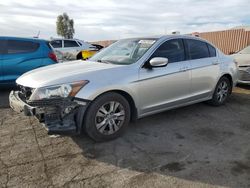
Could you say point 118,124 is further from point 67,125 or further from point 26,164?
point 26,164

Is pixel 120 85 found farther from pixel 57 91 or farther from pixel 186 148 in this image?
pixel 186 148

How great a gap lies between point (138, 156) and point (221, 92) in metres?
3.19

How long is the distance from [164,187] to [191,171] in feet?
1.63

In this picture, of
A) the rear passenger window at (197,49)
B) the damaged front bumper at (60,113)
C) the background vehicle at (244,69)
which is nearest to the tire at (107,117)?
the damaged front bumper at (60,113)

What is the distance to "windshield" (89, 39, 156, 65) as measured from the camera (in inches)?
177

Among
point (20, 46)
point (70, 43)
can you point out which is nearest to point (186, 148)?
point (20, 46)

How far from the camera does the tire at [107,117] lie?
3.80 metres

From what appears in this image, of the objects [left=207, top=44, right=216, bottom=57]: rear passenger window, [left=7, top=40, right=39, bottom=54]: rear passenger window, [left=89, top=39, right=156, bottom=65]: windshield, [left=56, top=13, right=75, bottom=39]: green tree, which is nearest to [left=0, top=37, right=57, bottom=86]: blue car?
[left=7, top=40, right=39, bottom=54]: rear passenger window

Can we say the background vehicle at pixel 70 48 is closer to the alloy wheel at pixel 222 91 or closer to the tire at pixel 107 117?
the alloy wheel at pixel 222 91

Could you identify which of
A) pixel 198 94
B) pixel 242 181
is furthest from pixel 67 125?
pixel 198 94

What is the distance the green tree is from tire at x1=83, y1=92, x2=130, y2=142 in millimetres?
58755

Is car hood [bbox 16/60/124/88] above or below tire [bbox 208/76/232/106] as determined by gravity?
above

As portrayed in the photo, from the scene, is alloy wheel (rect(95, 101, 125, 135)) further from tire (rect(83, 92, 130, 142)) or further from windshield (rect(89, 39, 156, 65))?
windshield (rect(89, 39, 156, 65))

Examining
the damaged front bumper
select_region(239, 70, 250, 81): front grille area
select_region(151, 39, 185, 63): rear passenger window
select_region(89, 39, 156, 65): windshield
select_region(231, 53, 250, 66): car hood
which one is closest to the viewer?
the damaged front bumper
